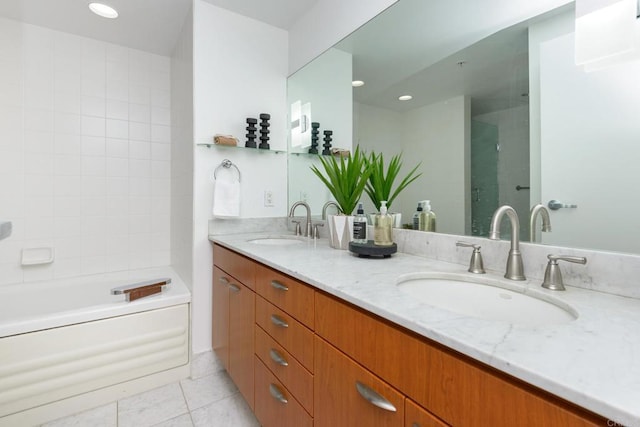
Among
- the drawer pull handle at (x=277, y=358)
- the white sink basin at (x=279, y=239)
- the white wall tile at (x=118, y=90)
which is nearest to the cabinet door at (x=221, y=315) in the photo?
the white sink basin at (x=279, y=239)

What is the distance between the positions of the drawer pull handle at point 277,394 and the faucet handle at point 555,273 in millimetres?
905

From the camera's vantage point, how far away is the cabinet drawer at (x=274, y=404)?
96cm

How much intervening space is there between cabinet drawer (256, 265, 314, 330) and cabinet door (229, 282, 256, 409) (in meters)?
0.13

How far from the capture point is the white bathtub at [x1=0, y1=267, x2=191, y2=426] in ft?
4.50

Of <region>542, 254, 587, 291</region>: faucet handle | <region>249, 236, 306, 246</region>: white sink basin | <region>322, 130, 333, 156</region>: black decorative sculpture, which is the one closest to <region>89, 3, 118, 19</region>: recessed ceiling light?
<region>322, 130, 333, 156</region>: black decorative sculpture

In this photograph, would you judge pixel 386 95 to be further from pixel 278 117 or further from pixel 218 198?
pixel 218 198

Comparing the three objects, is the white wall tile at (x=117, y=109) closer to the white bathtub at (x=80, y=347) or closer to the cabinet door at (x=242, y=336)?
the white bathtub at (x=80, y=347)

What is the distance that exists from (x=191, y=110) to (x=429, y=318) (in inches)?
72.6

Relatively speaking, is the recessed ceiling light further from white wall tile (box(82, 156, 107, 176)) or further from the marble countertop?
the marble countertop

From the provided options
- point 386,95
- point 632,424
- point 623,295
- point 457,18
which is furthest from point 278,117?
point 632,424

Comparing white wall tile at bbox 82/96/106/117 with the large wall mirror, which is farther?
white wall tile at bbox 82/96/106/117

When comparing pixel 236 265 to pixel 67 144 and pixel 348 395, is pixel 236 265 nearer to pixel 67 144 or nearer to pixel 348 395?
pixel 348 395

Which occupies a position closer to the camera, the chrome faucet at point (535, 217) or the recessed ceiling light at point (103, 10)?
the chrome faucet at point (535, 217)

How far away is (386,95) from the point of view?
4.65ft
